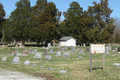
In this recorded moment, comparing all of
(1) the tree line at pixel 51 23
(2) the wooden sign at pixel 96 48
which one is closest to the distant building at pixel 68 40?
(1) the tree line at pixel 51 23

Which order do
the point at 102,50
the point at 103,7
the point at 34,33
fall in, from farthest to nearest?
the point at 103,7
the point at 34,33
the point at 102,50

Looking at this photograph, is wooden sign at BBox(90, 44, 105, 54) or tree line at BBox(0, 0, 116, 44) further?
tree line at BBox(0, 0, 116, 44)

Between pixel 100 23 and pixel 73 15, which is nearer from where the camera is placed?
pixel 100 23

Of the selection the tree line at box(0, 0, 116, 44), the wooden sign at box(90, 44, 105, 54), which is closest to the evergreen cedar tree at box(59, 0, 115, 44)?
the tree line at box(0, 0, 116, 44)

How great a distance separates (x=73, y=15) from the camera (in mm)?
53875

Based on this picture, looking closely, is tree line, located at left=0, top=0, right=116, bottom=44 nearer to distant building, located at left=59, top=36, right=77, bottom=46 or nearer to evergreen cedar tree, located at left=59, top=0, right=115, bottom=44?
evergreen cedar tree, located at left=59, top=0, right=115, bottom=44

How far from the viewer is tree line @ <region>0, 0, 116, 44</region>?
47.5 metres

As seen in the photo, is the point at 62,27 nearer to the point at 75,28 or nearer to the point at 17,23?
the point at 75,28

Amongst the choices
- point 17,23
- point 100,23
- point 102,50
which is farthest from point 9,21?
point 102,50

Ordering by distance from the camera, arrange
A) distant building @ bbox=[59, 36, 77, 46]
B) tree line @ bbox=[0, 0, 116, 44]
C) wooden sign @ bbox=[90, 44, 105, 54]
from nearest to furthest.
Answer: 1. wooden sign @ bbox=[90, 44, 105, 54]
2. tree line @ bbox=[0, 0, 116, 44]
3. distant building @ bbox=[59, 36, 77, 46]

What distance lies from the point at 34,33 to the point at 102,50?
1515 inches

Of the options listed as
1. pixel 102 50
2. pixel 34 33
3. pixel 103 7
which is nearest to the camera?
pixel 102 50

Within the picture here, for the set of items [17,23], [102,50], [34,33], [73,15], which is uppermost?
[73,15]

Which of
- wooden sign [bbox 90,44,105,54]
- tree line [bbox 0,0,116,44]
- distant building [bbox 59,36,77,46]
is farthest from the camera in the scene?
distant building [bbox 59,36,77,46]
